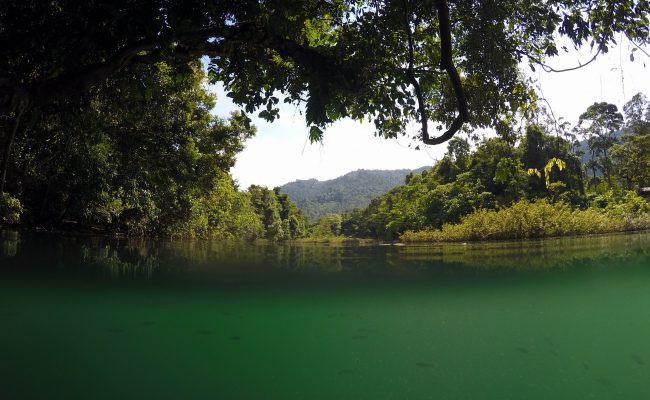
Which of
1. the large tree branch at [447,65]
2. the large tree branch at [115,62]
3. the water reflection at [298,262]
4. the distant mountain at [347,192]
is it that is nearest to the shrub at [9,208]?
the water reflection at [298,262]

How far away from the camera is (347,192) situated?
16138 cm

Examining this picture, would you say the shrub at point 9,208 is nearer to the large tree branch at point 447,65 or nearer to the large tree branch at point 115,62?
the large tree branch at point 115,62

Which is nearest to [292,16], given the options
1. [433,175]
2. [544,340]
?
[544,340]

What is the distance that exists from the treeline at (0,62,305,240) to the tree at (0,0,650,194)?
500 millimetres

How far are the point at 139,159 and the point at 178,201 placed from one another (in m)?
6.31

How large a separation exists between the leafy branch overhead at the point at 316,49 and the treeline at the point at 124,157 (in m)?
0.50

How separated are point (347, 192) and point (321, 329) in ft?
514

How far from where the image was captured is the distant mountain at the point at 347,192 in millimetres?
135125

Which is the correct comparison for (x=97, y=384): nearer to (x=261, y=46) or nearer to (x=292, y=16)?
(x=261, y=46)

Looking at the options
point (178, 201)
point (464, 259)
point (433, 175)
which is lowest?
point (464, 259)

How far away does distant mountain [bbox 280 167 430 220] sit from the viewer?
13512 cm

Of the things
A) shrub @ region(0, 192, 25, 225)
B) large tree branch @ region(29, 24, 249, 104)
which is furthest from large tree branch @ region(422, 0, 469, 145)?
shrub @ region(0, 192, 25, 225)

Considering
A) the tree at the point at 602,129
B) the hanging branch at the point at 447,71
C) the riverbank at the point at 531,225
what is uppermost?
the tree at the point at 602,129

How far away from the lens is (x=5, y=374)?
10.1ft
